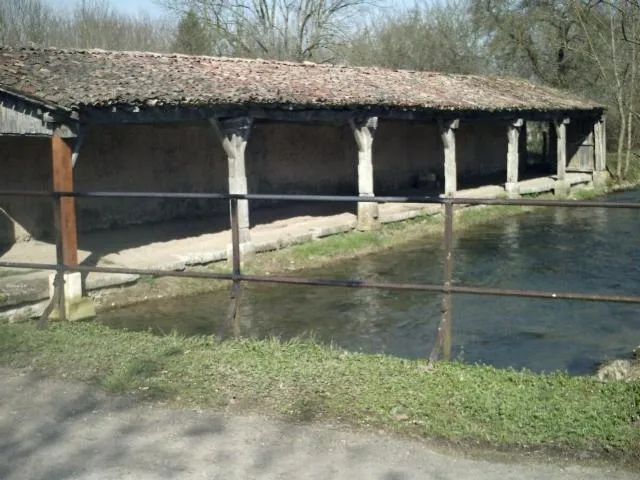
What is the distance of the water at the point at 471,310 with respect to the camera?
8.96m

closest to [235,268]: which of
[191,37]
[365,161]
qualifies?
[365,161]

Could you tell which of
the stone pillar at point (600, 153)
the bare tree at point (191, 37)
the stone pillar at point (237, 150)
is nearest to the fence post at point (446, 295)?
the stone pillar at point (237, 150)

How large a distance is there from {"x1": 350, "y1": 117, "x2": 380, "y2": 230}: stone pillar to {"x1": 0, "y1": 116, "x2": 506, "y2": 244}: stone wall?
2.99 meters

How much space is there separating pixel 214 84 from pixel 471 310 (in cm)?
631

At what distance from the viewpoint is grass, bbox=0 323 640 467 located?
14.0 ft

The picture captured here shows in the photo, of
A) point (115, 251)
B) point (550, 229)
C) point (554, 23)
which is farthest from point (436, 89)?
point (554, 23)

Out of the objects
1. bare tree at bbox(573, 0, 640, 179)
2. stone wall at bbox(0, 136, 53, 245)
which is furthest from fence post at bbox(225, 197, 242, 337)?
bare tree at bbox(573, 0, 640, 179)

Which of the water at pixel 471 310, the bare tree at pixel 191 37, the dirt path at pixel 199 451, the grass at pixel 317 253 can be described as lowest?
the water at pixel 471 310

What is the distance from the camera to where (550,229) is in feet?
61.8

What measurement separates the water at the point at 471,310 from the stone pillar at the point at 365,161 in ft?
4.02

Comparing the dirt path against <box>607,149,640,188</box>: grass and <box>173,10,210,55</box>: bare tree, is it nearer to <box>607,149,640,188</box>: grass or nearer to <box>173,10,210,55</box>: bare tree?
<box>607,149,640,188</box>: grass

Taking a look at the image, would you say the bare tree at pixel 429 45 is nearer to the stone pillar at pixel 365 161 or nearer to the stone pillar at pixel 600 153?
the stone pillar at pixel 600 153

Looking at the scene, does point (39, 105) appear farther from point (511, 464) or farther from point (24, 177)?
point (511, 464)

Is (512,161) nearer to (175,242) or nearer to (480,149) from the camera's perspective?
(480,149)
